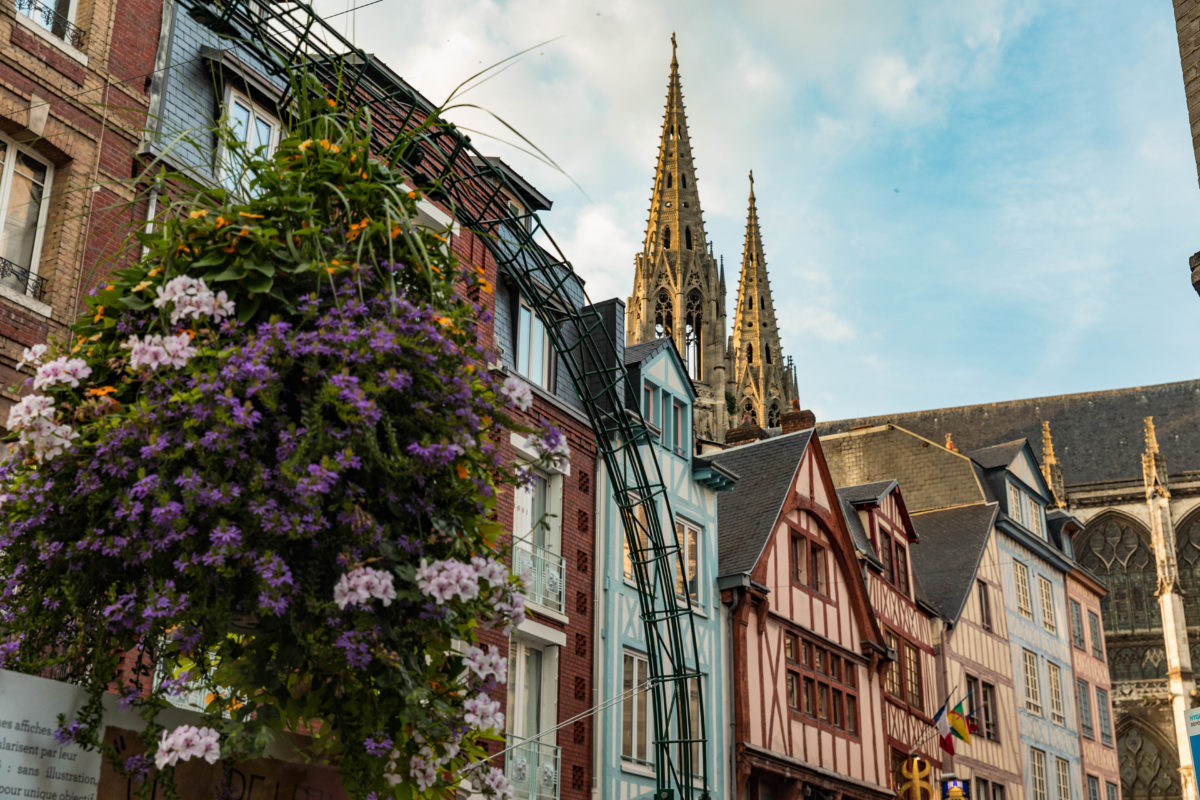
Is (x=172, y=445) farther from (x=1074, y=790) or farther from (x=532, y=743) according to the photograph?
(x=1074, y=790)

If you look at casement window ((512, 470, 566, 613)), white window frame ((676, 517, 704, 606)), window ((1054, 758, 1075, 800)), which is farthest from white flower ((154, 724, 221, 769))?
window ((1054, 758, 1075, 800))

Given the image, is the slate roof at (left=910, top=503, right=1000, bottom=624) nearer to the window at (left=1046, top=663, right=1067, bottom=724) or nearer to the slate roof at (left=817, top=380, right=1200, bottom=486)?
the window at (left=1046, top=663, right=1067, bottom=724)

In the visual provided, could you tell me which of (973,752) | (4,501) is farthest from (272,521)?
(973,752)

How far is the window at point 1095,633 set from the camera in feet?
109

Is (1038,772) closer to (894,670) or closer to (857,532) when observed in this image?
(894,670)

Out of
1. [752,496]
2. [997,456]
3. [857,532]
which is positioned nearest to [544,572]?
[752,496]

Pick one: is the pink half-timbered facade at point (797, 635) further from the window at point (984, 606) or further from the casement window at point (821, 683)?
the window at point (984, 606)

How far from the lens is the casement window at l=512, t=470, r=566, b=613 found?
16.1m

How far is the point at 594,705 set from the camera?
55.6 feet

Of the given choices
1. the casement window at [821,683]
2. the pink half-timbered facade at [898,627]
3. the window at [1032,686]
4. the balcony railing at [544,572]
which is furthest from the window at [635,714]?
the window at [1032,686]

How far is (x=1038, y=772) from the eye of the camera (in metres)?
28.1

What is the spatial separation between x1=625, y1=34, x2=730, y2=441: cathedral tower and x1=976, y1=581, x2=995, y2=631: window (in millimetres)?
35819

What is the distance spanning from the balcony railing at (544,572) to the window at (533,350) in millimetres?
2238

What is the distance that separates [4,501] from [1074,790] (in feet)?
93.5
